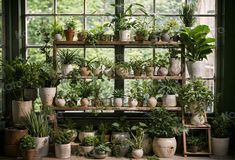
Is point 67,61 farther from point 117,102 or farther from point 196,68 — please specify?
point 196,68

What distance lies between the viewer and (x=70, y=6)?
226 inches

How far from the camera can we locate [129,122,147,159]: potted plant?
497 centimetres

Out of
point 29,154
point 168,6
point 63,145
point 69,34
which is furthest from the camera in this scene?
point 168,6

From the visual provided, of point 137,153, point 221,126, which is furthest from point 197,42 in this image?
point 137,153

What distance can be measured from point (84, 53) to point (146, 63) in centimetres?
95

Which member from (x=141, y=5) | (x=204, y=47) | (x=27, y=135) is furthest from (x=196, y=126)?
(x=27, y=135)

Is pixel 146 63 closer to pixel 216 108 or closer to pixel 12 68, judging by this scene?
pixel 216 108

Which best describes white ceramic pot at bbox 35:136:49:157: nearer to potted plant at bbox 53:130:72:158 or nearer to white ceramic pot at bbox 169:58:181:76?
potted plant at bbox 53:130:72:158

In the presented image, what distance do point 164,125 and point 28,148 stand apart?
175 centimetres

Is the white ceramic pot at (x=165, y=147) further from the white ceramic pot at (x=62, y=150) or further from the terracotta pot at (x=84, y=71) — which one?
the terracotta pot at (x=84, y=71)

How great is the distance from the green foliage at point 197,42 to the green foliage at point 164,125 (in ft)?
2.78

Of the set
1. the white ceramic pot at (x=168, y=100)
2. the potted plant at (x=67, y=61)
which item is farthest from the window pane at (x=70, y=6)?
the white ceramic pot at (x=168, y=100)

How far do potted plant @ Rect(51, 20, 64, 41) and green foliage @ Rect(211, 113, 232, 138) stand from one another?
242cm

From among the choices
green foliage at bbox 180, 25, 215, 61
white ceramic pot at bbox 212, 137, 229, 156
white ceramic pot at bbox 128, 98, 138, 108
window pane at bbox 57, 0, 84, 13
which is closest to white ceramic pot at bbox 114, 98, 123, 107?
white ceramic pot at bbox 128, 98, 138, 108
